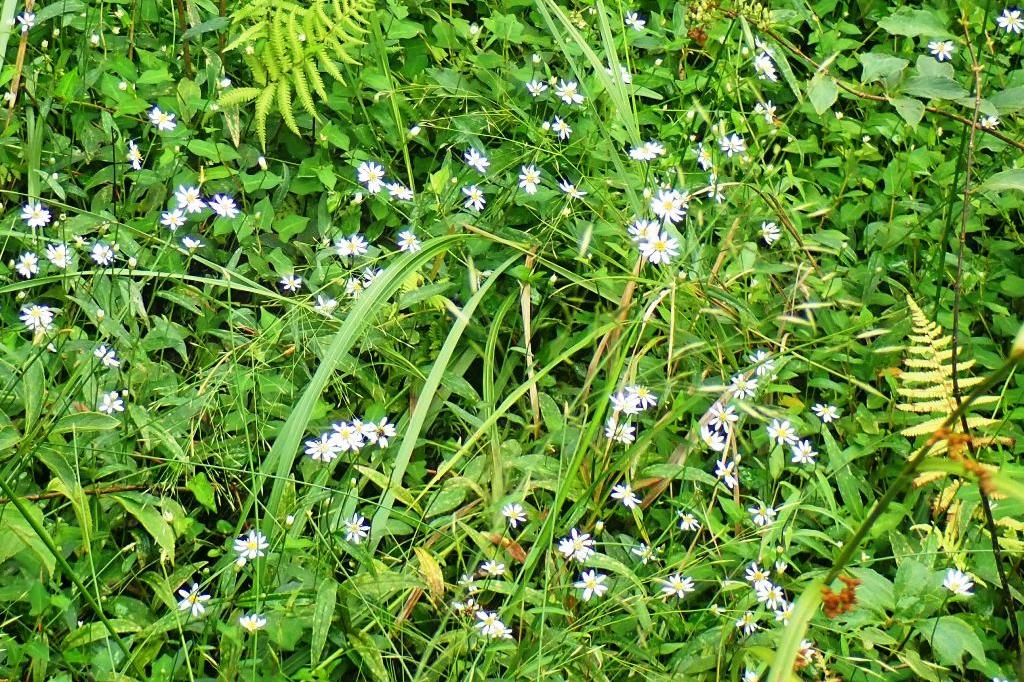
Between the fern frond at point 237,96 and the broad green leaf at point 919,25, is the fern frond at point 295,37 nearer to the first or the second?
the fern frond at point 237,96

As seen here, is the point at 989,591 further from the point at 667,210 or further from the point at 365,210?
the point at 365,210

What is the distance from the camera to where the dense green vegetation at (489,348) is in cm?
196

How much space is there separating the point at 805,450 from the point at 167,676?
139 cm

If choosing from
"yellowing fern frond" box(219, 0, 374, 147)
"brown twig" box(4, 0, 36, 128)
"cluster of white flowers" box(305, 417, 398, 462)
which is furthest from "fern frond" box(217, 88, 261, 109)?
"cluster of white flowers" box(305, 417, 398, 462)

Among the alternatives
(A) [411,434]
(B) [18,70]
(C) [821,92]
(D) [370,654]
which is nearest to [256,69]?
(B) [18,70]

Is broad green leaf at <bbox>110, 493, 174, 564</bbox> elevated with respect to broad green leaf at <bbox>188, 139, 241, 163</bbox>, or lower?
lower

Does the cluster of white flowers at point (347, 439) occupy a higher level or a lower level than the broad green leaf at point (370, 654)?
higher

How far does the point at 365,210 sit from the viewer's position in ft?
8.92

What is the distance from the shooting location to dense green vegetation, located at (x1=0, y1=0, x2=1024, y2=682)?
196cm

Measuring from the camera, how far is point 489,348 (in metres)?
2.31

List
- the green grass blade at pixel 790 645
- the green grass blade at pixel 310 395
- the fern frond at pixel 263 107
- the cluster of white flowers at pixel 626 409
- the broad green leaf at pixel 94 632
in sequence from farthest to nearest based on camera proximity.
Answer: the fern frond at pixel 263 107 < the cluster of white flowers at pixel 626 409 < the green grass blade at pixel 310 395 < the broad green leaf at pixel 94 632 < the green grass blade at pixel 790 645

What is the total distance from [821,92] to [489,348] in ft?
2.88

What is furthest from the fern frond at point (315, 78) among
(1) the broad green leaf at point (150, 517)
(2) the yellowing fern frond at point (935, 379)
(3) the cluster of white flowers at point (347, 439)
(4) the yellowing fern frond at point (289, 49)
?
(2) the yellowing fern frond at point (935, 379)

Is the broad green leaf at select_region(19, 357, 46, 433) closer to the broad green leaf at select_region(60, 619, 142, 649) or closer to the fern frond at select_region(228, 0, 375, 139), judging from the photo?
the broad green leaf at select_region(60, 619, 142, 649)
